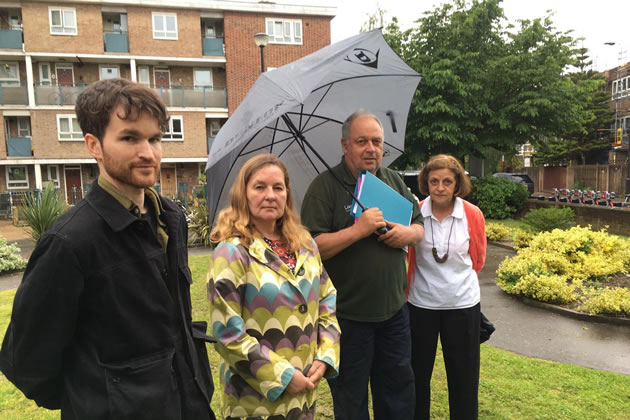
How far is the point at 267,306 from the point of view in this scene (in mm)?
2016

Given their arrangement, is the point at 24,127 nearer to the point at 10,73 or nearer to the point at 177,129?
the point at 10,73

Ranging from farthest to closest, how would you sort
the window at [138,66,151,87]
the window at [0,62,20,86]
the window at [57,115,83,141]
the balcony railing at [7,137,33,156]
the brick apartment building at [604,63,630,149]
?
the brick apartment building at [604,63,630,149], the window at [138,66,151,87], the window at [0,62,20,86], the window at [57,115,83,141], the balcony railing at [7,137,33,156]

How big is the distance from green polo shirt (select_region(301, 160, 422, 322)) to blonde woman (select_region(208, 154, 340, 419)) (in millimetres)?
328

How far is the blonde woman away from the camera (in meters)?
1.96

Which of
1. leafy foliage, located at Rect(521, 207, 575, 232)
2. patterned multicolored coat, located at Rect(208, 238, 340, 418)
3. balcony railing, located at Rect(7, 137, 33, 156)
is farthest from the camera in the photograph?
balcony railing, located at Rect(7, 137, 33, 156)

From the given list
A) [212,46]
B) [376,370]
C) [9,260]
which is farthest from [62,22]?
[376,370]

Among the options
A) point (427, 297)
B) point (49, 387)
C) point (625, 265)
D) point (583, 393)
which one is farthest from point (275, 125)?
point (625, 265)

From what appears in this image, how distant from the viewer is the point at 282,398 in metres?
2.03

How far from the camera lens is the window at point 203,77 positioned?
2688cm

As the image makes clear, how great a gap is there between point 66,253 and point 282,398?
3.87 ft

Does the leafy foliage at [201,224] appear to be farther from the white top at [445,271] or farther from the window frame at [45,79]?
→ the window frame at [45,79]

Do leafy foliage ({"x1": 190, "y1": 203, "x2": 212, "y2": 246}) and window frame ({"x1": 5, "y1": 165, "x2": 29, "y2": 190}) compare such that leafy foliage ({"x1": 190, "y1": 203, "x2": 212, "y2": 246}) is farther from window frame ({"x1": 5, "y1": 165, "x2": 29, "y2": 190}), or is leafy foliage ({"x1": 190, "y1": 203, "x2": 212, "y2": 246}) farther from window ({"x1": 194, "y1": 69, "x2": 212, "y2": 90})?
window frame ({"x1": 5, "y1": 165, "x2": 29, "y2": 190})

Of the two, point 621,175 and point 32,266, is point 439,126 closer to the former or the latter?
point 32,266

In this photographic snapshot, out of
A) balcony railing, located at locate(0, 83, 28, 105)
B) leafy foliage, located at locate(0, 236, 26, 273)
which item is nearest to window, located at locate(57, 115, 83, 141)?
balcony railing, located at locate(0, 83, 28, 105)
